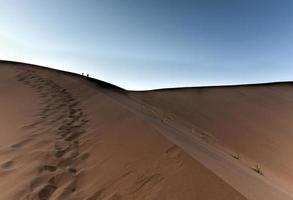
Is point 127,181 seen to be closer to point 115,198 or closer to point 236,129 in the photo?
point 115,198

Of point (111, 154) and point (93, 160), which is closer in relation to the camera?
point (93, 160)

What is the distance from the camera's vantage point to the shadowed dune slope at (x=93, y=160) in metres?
3.71

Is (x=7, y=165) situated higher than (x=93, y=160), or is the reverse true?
(x=93, y=160)

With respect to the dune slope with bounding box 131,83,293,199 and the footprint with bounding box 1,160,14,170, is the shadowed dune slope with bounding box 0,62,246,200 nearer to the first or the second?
the footprint with bounding box 1,160,14,170

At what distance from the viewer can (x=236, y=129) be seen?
14.8 m

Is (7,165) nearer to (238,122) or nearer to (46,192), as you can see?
(46,192)

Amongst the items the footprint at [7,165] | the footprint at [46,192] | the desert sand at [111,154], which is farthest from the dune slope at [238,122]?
the footprint at [7,165]

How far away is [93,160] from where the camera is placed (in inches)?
201

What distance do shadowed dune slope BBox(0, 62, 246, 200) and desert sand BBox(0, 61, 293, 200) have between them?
1 cm

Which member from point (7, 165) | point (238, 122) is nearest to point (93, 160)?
point (7, 165)

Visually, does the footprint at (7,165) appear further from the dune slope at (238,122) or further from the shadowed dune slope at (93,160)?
the dune slope at (238,122)

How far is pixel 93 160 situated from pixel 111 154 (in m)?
0.32

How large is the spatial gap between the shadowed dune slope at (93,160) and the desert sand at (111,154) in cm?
1

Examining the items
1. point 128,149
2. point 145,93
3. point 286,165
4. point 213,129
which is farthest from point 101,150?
point 145,93
